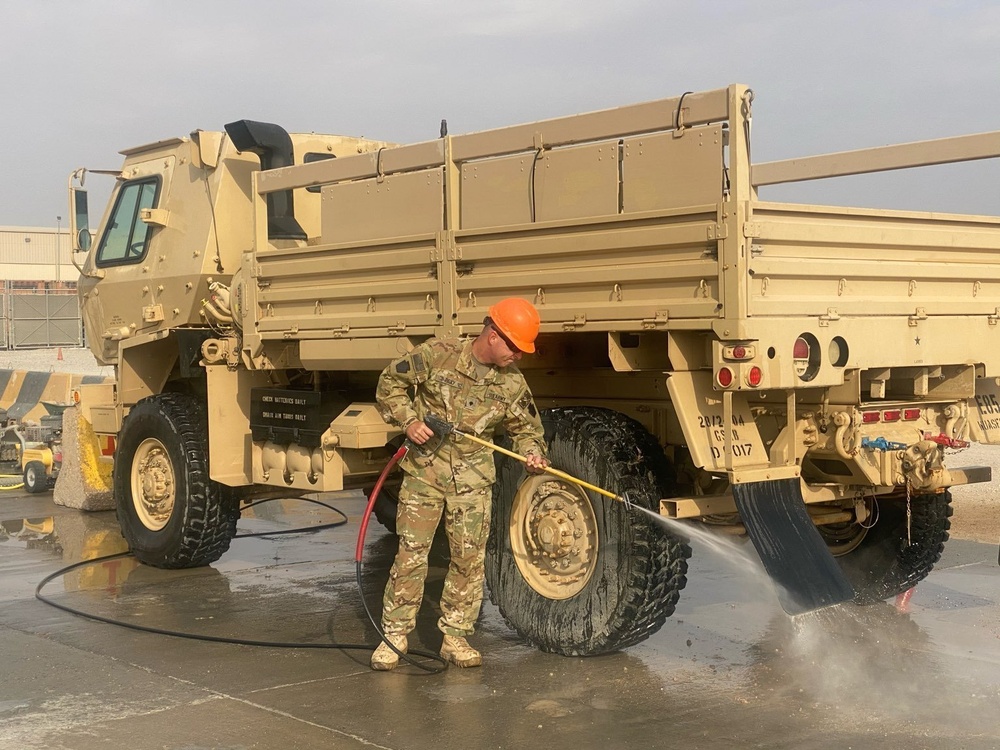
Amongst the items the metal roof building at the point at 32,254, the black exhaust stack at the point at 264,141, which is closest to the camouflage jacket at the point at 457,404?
the black exhaust stack at the point at 264,141

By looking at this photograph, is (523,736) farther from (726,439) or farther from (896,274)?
(896,274)

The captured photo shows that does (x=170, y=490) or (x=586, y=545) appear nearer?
(x=586, y=545)

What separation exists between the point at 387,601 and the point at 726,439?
75.5 inches

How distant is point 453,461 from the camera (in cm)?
641

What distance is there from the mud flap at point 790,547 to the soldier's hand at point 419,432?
147 cm

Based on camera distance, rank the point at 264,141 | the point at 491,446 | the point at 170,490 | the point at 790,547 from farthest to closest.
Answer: the point at 170,490 → the point at 264,141 → the point at 491,446 → the point at 790,547

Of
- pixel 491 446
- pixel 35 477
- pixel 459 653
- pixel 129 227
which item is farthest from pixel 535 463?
pixel 35 477

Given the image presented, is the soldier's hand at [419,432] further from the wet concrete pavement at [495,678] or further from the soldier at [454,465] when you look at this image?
the wet concrete pavement at [495,678]

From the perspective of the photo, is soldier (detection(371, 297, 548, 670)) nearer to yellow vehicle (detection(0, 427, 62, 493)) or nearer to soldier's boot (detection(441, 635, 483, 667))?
soldier's boot (detection(441, 635, 483, 667))

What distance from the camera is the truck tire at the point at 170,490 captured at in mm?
9016

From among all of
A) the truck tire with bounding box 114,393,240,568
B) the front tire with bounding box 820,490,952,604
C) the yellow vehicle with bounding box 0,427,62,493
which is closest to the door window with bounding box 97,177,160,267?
the truck tire with bounding box 114,393,240,568

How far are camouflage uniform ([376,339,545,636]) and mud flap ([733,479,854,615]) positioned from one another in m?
1.11

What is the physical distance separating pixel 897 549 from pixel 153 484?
5172mm

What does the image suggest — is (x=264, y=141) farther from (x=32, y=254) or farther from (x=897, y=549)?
(x=32, y=254)
